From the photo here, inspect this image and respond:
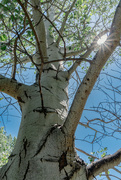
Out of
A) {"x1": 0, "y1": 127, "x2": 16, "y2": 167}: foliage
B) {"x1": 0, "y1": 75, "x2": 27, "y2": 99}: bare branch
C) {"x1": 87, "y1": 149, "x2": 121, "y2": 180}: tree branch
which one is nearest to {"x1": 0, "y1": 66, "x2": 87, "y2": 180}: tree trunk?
{"x1": 87, "y1": 149, "x2": 121, "y2": 180}: tree branch

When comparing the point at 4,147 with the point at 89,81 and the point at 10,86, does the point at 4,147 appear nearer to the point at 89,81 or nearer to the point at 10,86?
the point at 10,86

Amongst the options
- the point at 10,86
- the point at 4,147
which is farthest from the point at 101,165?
the point at 4,147

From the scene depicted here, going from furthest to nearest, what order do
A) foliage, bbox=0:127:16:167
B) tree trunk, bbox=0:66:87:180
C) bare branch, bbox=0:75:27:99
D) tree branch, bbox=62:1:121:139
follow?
1. foliage, bbox=0:127:16:167
2. bare branch, bbox=0:75:27:99
3. tree branch, bbox=62:1:121:139
4. tree trunk, bbox=0:66:87:180

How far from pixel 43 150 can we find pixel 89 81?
52cm

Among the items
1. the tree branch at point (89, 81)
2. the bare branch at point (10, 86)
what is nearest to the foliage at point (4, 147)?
the bare branch at point (10, 86)

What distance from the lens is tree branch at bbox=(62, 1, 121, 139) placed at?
99 cm

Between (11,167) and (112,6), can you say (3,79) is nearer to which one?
(11,167)

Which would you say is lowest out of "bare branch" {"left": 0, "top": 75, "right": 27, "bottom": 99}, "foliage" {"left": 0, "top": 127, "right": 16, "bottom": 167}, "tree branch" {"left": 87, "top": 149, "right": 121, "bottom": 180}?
"tree branch" {"left": 87, "top": 149, "right": 121, "bottom": 180}

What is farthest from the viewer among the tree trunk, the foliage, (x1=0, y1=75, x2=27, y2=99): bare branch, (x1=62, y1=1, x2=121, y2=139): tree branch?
the foliage

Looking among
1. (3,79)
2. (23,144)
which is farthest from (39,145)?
(3,79)

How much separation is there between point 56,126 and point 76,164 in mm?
275

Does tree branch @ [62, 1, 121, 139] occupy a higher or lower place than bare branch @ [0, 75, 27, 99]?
lower

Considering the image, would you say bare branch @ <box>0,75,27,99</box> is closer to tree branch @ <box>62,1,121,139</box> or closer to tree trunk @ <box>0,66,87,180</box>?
tree trunk @ <box>0,66,87,180</box>

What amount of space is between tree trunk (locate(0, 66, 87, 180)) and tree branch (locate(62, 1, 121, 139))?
0.09 metres
